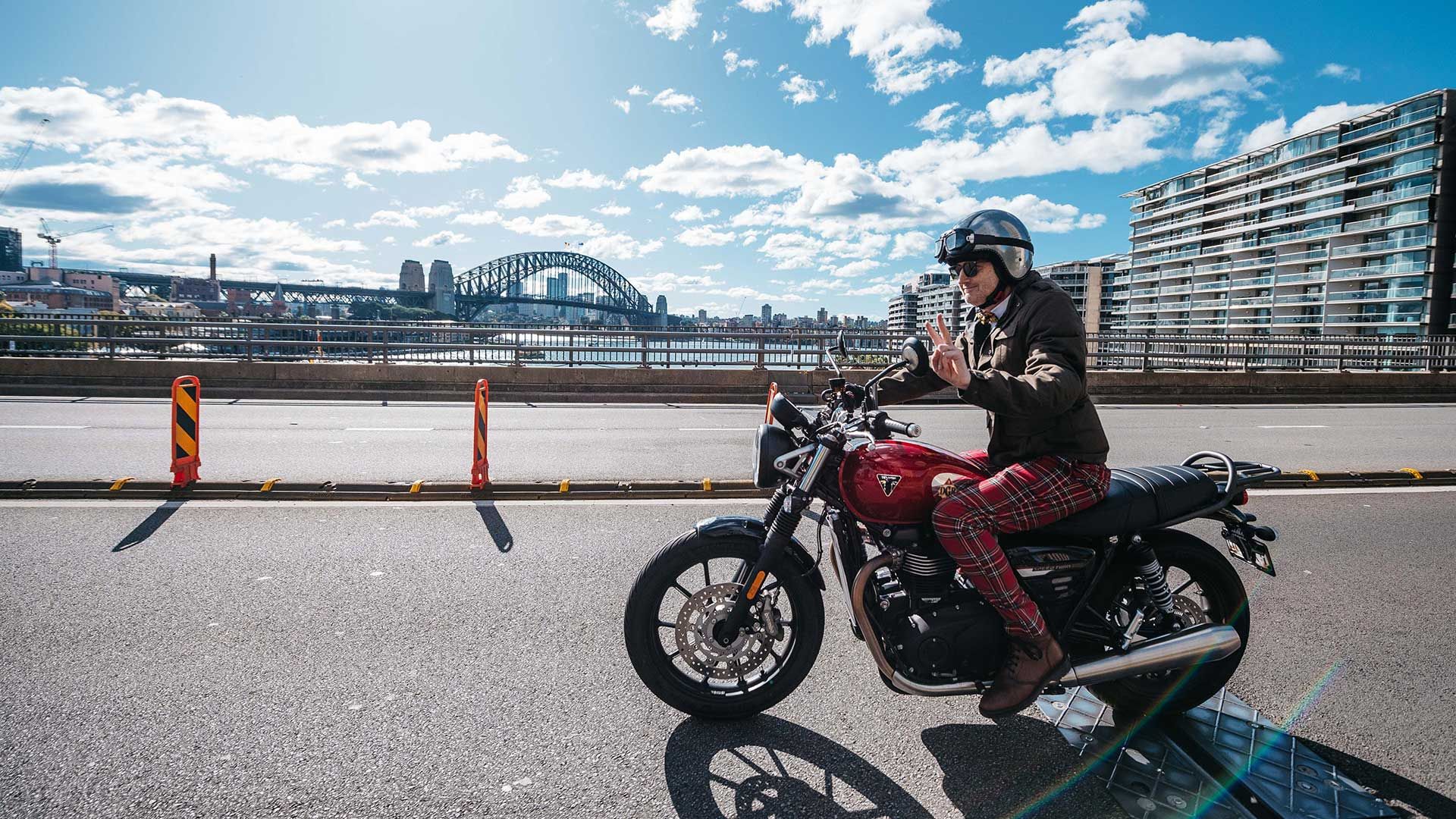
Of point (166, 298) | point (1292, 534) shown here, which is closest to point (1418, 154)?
point (1292, 534)

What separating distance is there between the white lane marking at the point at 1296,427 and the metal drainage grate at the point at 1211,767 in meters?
11.0

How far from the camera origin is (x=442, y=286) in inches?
4530

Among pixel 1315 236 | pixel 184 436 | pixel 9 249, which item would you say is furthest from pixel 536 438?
pixel 9 249

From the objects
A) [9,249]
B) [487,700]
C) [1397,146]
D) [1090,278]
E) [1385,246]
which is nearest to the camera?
[487,700]

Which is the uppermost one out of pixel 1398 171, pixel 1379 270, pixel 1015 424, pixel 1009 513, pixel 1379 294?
pixel 1398 171

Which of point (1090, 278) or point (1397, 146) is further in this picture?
point (1090, 278)

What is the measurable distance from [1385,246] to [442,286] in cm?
11402

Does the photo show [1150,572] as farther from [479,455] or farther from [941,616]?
[479,455]

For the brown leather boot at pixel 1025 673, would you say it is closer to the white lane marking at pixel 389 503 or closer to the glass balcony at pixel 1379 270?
the white lane marking at pixel 389 503

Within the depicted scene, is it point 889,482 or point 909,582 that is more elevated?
point 889,482

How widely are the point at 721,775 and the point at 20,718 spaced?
2592 millimetres

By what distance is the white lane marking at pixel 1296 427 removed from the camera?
40.1 feet

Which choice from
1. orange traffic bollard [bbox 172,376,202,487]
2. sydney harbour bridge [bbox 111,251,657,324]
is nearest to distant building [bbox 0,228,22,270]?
sydney harbour bridge [bbox 111,251,657,324]

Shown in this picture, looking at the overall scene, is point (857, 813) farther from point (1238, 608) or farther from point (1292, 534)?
point (1292, 534)
